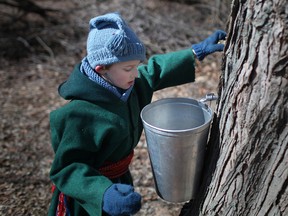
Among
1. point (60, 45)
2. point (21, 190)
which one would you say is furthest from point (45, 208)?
point (60, 45)

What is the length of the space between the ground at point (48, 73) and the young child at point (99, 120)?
1.12 m

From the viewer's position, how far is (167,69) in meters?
2.03

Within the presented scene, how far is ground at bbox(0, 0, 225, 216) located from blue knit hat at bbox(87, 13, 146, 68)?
139 cm

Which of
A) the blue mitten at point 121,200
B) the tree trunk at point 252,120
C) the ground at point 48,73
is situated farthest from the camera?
the ground at point 48,73

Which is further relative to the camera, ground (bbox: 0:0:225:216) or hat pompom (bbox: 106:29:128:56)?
ground (bbox: 0:0:225:216)

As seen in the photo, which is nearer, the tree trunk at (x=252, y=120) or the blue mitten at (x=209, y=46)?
the tree trunk at (x=252, y=120)

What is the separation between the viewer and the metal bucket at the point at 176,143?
5.29 ft

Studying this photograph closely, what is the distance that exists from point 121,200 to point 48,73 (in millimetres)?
3302

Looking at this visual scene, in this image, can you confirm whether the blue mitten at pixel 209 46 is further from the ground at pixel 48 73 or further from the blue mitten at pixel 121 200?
the ground at pixel 48 73

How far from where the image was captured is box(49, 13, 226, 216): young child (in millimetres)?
1684

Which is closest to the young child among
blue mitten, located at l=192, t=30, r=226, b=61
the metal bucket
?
the metal bucket

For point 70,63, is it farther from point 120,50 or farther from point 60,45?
point 120,50

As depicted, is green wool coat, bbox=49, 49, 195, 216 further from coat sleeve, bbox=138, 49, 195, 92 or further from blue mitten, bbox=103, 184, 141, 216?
coat sleeve, bbox=138, 49, 195, 92

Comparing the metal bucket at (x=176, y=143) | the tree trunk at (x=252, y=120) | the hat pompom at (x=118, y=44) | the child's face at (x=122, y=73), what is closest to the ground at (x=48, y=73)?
the metal bucket at (x=176, y=143)
